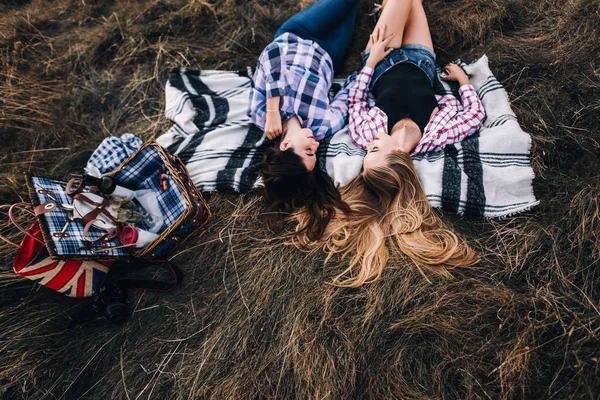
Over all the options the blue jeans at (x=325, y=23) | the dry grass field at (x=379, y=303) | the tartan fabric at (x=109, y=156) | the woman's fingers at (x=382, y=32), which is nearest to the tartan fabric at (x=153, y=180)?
the tartan fabric at (x=109, y=156)

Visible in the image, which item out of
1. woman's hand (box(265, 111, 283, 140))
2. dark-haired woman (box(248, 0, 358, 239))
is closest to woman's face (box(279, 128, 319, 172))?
dark-haired woman (box(248, 0, 358, 239))

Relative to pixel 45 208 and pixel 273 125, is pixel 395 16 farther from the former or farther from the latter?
pixel 45 208

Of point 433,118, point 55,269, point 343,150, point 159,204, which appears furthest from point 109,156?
point 433,118

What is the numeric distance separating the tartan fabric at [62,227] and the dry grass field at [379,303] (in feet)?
1.77

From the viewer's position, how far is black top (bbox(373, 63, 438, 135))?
9.74ft

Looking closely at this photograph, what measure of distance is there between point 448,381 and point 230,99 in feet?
9.62

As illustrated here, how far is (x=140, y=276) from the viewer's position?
269 cm

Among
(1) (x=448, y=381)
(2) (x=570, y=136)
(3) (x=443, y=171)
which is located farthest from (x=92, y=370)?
(2) (x=570, y=136)

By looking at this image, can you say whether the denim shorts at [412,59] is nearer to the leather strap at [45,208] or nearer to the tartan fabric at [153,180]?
the tartan fabric at [153,180]

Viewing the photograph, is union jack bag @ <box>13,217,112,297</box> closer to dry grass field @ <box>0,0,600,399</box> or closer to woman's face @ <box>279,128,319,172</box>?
dry grass field @ <box>0,0,600,399</box>

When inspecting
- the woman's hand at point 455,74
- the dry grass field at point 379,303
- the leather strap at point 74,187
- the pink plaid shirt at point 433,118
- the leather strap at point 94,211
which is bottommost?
the dry grass field at point 379,303

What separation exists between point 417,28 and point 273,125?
1616mm

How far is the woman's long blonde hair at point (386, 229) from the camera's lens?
2.40 m

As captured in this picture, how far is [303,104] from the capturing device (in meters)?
3.13
